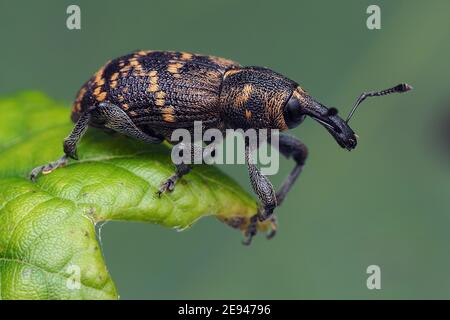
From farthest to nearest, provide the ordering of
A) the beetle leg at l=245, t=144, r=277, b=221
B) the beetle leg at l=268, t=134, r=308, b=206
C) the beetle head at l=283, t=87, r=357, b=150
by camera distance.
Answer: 1. the beetle leg at l=268, t=134, r=308, b=206
2. the beetle head at l=283, t=87, r=357, b=150
3. the beetle leg at l=245, t=144, r=277, b=221

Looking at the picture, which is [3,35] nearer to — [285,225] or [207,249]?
[207,249]

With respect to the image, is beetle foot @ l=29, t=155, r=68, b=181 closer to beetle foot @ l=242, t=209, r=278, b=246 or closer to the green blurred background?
the green blurred background

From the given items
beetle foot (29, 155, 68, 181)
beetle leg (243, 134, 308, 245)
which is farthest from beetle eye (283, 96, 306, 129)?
beetle foot (29, 155, 68, 181)

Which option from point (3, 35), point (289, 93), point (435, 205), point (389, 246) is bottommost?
point (389, 246)

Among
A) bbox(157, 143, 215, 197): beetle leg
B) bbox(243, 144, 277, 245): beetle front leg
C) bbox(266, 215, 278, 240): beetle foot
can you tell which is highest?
bbox(157, 143, 215, 197): beetle leg
